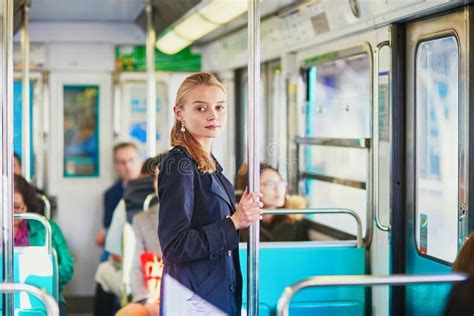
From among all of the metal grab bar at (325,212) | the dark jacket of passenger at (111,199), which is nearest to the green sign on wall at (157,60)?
the dark jacket of passenger at (111,199)

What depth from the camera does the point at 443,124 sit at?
4.39 m

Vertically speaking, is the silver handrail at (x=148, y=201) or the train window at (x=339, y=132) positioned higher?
the train window at (x=339, y=132)

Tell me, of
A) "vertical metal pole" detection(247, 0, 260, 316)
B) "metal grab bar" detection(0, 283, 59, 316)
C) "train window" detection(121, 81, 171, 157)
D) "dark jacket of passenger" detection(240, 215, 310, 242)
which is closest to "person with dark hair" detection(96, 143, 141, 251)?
"train window" detection(121, 81, 171, 157)

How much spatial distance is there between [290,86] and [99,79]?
291 centimetres

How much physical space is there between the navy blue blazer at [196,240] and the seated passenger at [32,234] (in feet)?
6.47

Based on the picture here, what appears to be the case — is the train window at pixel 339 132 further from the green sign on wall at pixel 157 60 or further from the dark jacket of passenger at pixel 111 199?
the dark jacket of passenger at pixel 111 199

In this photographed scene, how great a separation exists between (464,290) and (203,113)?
115 cm

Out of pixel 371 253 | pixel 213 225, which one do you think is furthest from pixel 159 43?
pixel 213 225

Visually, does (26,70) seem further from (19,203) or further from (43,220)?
(43,220)

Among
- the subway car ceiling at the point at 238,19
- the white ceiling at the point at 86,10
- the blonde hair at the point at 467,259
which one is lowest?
the blonde hair at the point at 467,259

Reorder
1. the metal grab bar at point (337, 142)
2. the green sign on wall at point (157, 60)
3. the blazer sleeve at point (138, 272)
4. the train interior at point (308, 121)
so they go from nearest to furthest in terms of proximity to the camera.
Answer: the train interior at point (308, 121) < the metal grab bar at point (337, 142) < the blazer sleeve at point (138, 272) < the green sign on wall at point (157, 60)

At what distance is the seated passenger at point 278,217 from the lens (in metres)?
4.91

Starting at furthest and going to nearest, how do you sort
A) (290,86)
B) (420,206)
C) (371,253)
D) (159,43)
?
(159,43), (290,86), (371,253), (420,206)

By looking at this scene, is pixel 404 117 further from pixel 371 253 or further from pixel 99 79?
pixel 99 79
